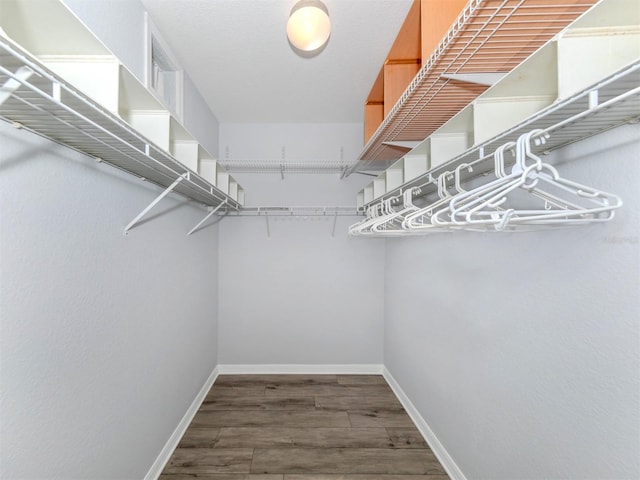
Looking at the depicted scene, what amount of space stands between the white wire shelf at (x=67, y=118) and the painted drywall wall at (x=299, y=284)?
1504 mm

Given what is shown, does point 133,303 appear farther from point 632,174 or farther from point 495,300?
point 632,174

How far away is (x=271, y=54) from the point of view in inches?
71.4

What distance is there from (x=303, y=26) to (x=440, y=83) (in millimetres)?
645

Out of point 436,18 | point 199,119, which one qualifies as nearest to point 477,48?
point 436,18

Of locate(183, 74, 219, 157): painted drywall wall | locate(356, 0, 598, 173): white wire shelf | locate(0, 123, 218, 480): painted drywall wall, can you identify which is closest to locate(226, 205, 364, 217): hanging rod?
locate(183, 74, 219, 157): painted drywall wall

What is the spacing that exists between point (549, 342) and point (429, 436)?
4.23 ft

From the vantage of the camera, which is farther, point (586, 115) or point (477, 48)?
point (477, 48)

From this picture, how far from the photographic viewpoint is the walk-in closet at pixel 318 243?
79 cm

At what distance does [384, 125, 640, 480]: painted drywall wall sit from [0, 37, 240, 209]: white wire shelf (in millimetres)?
1436

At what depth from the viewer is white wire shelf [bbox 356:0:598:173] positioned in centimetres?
81

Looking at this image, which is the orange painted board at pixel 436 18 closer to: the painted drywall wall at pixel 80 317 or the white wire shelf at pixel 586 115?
the white wire shelf at pixel 586 115

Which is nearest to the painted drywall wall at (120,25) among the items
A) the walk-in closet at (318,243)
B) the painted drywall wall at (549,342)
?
the walk-in closet at (318,243)

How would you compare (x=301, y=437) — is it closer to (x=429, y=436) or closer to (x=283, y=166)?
(x=429, y=436)

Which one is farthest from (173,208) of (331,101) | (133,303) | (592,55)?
(592,55)
